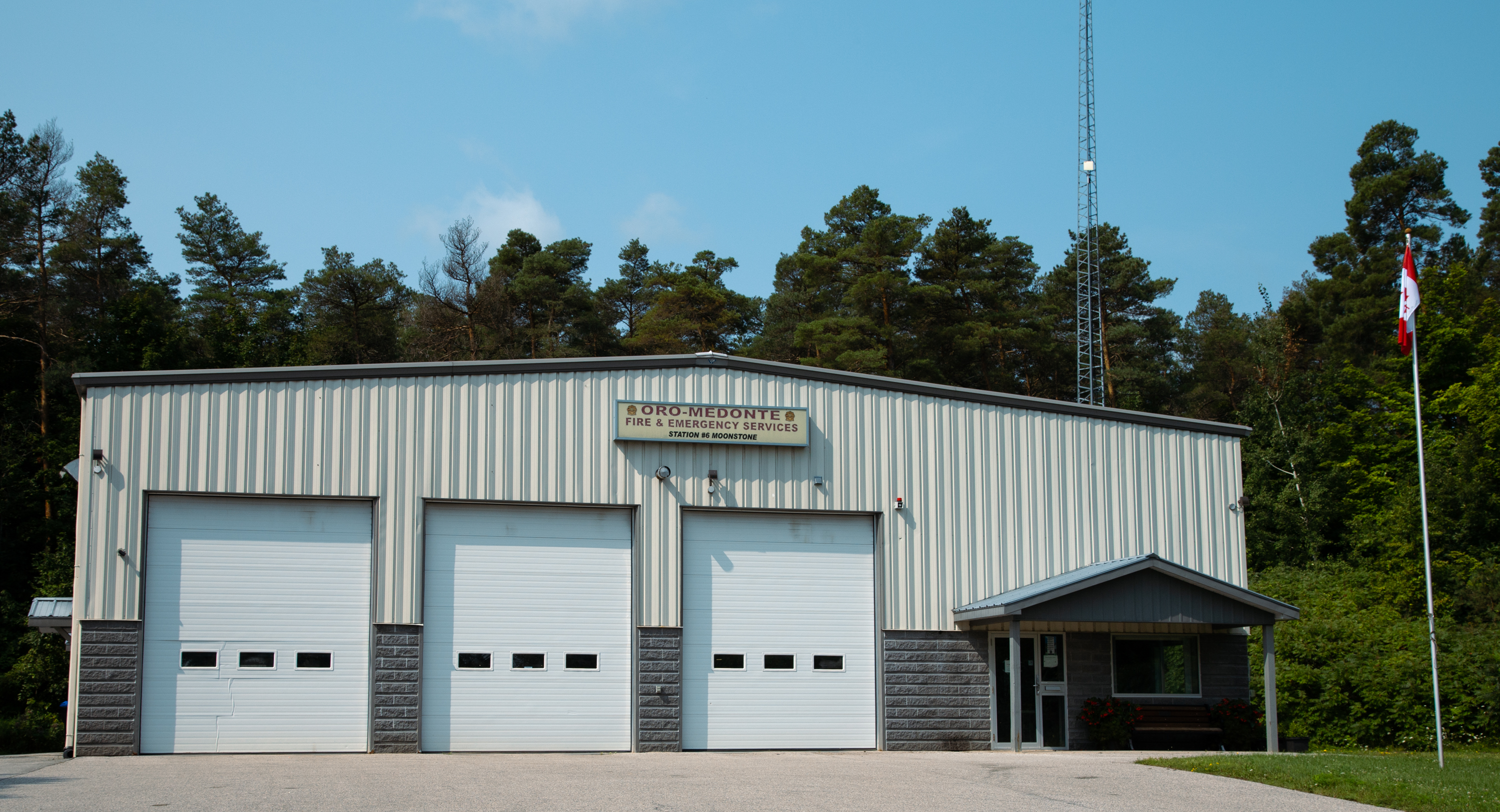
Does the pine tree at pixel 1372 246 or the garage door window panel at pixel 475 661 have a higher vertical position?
the pine tree at pixel 1372 246

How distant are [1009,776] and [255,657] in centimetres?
1056

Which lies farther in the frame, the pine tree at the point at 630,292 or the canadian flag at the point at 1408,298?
Answer: the pine tree at the point at 630,292

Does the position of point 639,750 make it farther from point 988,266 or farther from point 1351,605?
point 988,266

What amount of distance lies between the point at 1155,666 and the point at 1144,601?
241 centimetres

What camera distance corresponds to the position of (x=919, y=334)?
43750 mm

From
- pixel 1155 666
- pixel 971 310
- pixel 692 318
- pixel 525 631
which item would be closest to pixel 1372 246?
pixel 971 310

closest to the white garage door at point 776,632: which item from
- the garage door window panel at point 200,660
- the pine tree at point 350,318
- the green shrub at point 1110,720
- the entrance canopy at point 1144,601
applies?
the entrance canopy at point 1144,601

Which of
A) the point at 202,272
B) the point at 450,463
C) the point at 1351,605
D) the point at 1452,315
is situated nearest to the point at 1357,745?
the point at 1351,605

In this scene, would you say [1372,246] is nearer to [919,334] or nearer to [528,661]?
[919,334]

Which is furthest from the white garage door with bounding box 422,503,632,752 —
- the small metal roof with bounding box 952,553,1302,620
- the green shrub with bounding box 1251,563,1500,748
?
the green shrub with bounding box 1251,563,1500,748

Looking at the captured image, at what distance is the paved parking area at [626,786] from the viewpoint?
10.6m

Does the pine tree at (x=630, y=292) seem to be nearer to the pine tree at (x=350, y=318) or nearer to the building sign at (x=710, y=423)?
the pine tree at (x=350, y=318)

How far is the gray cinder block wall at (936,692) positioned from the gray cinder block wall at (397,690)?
23.3 ft

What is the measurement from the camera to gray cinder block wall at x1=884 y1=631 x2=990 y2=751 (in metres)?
18.5
